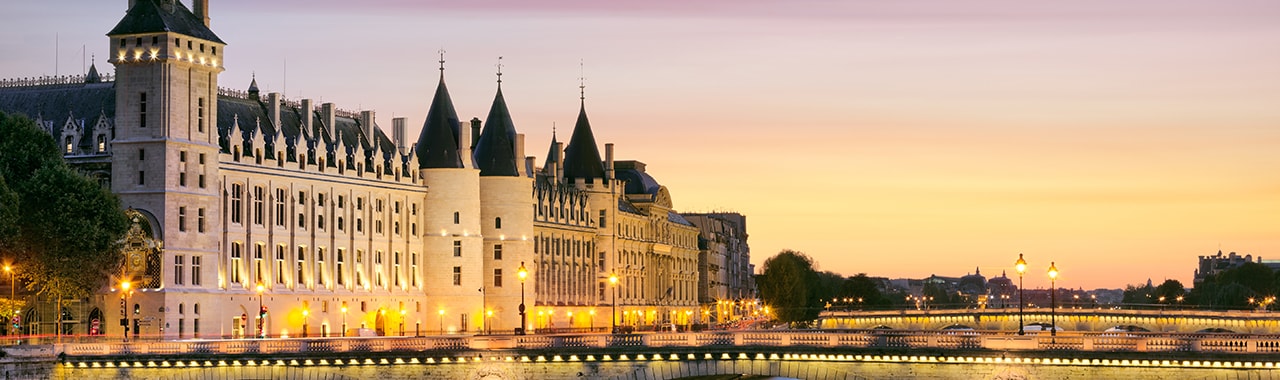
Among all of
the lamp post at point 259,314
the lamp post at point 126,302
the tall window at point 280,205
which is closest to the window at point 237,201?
the lamp post at point 259,314

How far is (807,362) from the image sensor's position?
264ft

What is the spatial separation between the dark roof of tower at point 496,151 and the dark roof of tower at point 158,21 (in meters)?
35.2

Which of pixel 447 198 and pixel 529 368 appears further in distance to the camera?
pixel 447 198

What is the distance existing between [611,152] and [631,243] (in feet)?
25.6

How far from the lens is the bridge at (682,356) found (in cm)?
7512

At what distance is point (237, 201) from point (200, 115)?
7.21 metres

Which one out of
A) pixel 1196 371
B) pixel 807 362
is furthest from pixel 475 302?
pixel 1196 371

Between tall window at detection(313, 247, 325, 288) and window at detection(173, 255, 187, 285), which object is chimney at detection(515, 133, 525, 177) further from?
window at detection(173, 255, 187, 285)

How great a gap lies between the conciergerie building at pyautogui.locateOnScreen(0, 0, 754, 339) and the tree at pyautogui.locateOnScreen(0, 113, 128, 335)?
449 centimetres

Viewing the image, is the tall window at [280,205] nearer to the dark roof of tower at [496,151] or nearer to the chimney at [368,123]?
the chimney at [368,123]

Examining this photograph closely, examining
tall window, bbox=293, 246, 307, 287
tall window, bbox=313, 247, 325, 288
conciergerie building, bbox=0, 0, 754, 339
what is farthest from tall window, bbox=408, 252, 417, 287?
tall window, bbox=293, 246, 307, 287

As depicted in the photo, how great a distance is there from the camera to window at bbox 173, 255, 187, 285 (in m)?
115

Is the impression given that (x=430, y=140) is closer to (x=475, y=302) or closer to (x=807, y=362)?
(x=475, y=302)

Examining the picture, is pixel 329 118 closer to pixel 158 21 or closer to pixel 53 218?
pixel 158 21
